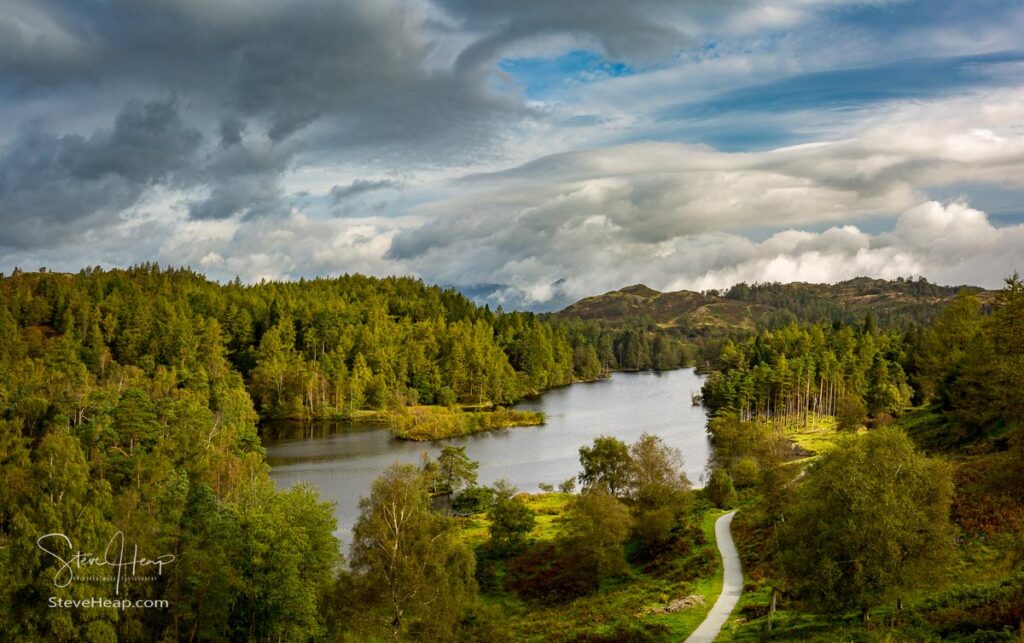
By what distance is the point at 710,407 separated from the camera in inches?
5502

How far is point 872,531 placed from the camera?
25469mm

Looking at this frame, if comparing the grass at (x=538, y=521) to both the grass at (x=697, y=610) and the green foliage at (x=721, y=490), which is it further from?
the grass at (x=697, y=610)

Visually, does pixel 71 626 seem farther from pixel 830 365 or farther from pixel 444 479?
pixel 830 365

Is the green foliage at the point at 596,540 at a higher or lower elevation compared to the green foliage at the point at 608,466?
lower

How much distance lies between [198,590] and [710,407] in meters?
117

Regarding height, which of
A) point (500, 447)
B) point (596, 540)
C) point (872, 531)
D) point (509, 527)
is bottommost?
point (509, 527)

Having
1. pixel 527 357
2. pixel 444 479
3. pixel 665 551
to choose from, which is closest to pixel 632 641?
pixel 665 551

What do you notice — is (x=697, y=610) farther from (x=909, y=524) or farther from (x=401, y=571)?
(x=401, y=571)

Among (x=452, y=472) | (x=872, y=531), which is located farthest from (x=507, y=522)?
(x=872, y=531)

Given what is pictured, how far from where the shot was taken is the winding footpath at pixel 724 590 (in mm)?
32625
